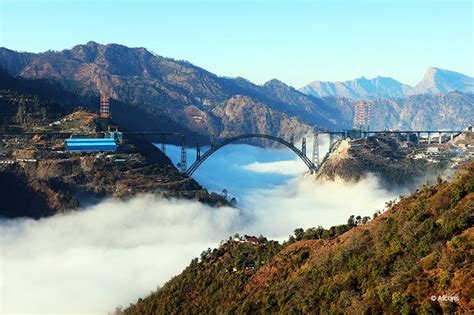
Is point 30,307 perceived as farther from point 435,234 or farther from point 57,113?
point 57,113

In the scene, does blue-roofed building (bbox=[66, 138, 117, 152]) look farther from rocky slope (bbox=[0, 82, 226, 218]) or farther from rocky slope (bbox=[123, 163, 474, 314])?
rocky slope (bbox=[123, 163, 474, 314])

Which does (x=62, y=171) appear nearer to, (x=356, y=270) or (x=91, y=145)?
(x=91, y=145)

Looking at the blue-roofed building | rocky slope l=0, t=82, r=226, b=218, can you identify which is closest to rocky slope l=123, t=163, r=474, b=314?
rocky slope l=0, t=82, r=226, b=218

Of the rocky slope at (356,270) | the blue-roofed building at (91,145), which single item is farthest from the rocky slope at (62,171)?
the rocky slope at (356,270)

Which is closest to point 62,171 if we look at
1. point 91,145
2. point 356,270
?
point 91,145

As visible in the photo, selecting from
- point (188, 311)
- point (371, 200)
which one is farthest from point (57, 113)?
point (188, 311)

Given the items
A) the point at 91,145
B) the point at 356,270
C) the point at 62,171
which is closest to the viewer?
the point at 356,270
